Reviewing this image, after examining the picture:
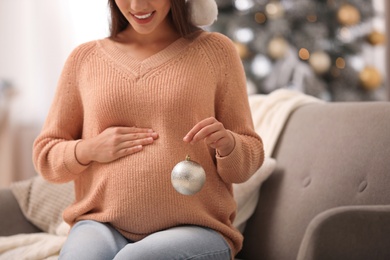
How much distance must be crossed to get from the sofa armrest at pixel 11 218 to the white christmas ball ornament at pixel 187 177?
0.95m

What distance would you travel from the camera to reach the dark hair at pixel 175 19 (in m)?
1.67

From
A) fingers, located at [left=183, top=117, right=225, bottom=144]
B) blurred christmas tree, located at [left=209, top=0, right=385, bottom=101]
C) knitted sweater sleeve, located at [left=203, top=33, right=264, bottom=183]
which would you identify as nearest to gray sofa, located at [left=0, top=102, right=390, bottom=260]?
knitted sweater sleeve, located at [left=203, top=33, right=264, bottom=183]

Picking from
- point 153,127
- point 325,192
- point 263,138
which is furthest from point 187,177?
point 263,138

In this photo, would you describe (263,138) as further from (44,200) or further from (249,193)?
(44,200)

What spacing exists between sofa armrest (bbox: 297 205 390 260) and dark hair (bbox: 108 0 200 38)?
0.56 metres

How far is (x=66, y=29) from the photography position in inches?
141

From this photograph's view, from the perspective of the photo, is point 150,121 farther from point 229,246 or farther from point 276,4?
point 276,4

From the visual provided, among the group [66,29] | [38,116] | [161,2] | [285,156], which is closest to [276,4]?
[66,29]

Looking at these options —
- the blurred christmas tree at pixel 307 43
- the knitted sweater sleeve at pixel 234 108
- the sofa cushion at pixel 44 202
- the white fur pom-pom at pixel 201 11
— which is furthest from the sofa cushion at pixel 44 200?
the blurred christmas tree at pixel 307 43

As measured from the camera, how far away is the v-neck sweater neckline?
1651mm

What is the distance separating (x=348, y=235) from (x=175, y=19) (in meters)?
0.66

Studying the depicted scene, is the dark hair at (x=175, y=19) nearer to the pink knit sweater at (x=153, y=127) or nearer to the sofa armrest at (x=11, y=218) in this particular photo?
the pink knit sweater at (x=153, y=127)

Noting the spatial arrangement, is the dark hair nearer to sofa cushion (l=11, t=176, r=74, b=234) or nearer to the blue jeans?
the blue jeans

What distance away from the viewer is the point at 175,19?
1.68 m
